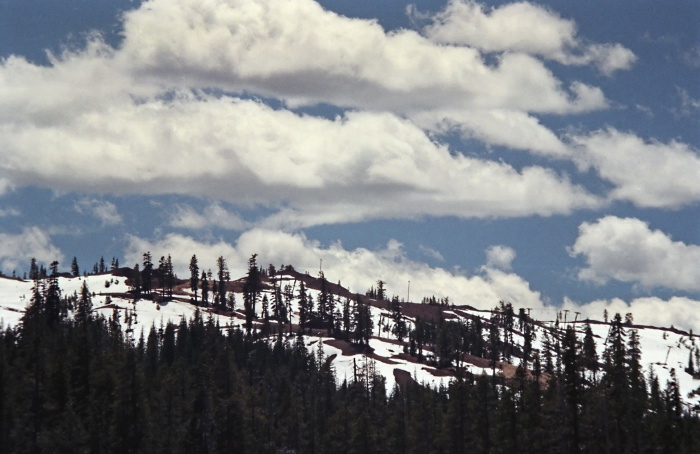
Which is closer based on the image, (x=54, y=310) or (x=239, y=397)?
(x=239, y=397)

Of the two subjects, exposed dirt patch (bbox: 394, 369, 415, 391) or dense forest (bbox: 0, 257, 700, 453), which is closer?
dense forest (bbox: 0, 257, 700, 453)

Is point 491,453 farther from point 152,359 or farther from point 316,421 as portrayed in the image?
point 152,359

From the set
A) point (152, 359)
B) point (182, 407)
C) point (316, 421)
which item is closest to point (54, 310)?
point (152, 359)

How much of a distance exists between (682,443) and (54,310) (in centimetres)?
12020

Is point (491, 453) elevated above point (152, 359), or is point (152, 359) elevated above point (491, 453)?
point (152, 359)

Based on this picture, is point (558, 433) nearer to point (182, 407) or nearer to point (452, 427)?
point (452, 427)

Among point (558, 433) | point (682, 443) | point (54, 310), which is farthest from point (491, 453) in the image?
point (54, 310)

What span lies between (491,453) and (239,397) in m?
28.5

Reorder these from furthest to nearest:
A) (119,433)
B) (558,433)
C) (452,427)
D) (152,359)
→ 1. (152,359)
2. (452,427)
3. (119,433)
4. (558,433)

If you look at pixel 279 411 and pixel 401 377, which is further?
pixel 401 377

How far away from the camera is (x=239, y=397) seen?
92.9 meters

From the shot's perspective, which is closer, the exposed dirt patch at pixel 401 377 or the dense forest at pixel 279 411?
the dense forest at pixel 279 411

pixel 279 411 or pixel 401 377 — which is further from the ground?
pixel 401 377

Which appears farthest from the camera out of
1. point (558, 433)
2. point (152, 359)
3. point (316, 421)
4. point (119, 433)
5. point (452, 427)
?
point (152, 359)
